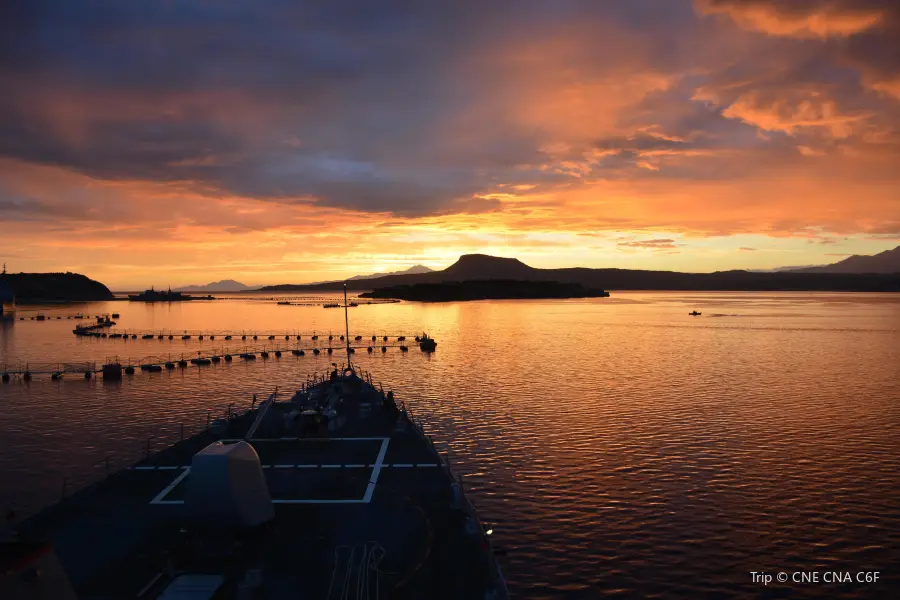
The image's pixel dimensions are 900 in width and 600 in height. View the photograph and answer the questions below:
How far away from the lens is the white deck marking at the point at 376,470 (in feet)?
100.0

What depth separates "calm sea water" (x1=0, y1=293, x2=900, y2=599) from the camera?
29.8 metres

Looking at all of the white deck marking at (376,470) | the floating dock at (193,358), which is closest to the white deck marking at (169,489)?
the white deck marking at (376,470)

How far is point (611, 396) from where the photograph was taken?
235ft

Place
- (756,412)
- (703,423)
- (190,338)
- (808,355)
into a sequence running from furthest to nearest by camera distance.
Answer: (190,338) < (808,355) < (756,412) < (703,423)

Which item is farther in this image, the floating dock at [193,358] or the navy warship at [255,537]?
the floating dock at [193,358]

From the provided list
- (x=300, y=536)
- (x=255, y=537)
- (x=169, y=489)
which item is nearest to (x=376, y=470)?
(x=300, y=536)

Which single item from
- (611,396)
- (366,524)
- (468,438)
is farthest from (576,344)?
(366,524)

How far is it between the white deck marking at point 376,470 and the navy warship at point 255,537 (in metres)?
0.12

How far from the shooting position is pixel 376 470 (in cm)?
3534

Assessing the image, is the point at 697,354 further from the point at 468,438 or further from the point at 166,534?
the point at 166,534

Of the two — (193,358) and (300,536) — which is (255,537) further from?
(193,358)

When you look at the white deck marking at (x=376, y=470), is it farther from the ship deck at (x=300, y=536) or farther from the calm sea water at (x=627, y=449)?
the calm sea water at (x=627, y=449)

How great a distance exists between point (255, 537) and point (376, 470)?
35.9ft

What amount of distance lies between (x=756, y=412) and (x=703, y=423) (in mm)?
9647
